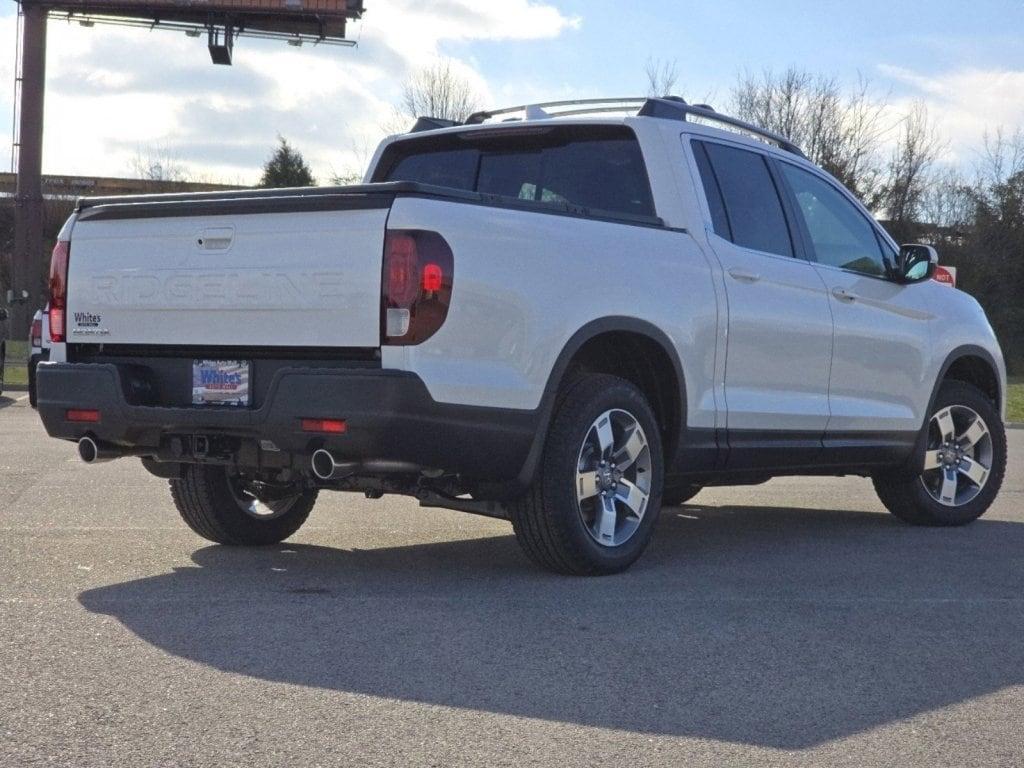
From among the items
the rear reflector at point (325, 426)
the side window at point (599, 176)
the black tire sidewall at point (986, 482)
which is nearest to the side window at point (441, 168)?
the side window at point (599, 176)

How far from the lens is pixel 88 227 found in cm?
651

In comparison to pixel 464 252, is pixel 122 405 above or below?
below

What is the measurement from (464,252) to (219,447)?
4.27ft

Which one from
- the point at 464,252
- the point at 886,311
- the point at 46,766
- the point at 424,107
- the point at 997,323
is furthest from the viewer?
the point at 997,323

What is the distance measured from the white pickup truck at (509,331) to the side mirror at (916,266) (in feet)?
0.05

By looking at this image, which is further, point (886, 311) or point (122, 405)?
point (886, 311)

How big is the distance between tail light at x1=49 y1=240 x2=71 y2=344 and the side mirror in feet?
14.6

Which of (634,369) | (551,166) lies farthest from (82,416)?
(551,166)

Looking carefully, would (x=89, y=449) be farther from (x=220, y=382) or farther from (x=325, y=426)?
(x=325, y=426)

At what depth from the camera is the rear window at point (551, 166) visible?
733cm

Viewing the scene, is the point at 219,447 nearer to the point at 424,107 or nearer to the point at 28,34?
the point at 424,107

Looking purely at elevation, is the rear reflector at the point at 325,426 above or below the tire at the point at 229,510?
above

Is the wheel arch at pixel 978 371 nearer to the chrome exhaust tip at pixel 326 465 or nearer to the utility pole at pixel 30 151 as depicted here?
the chrome exhaust tip at pixel 326 465

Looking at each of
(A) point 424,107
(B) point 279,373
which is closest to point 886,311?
(B) point 279,373
